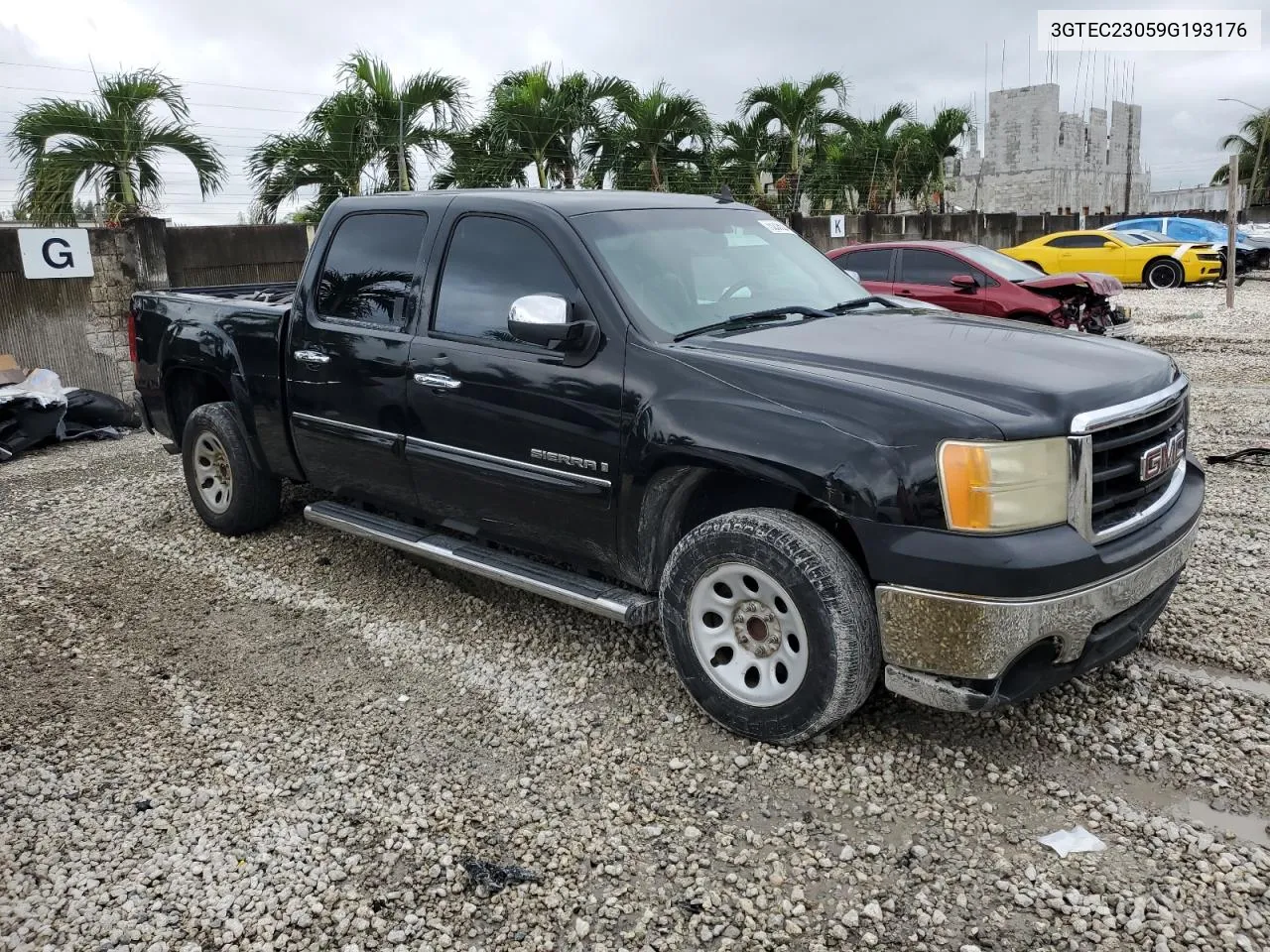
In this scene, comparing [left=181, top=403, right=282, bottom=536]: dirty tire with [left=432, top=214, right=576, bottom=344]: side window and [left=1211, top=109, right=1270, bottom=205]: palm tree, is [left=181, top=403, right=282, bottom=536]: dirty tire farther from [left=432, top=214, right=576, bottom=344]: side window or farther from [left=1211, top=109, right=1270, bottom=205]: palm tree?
[left=1211, top=109, right=1270, bottom=205]: palm tree

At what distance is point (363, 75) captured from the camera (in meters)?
13.4

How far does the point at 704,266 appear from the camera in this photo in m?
4.33

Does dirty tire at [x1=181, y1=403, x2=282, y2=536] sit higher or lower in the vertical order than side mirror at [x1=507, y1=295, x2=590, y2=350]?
lower

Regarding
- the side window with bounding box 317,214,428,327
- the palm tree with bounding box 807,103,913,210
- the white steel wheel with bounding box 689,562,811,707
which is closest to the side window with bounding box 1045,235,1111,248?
the palm tree with bounding box 807,103,913,210

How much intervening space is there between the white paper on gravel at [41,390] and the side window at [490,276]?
247 inches

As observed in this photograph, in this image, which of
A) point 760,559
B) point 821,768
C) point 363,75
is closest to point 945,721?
point 821,768

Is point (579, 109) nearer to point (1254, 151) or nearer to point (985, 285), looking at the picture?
point (985, 285)

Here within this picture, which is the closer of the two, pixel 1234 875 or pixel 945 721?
pixel 1234 875

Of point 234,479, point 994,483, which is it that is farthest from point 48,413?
point 994,483

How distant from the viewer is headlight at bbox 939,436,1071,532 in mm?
3008

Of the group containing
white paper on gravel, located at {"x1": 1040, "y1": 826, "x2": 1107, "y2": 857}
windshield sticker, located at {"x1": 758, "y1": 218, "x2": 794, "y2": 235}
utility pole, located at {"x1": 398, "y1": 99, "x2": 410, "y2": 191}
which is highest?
utility pole, located at {"x1": 398, "y1": 99, "x2": 410, "y2": 191}

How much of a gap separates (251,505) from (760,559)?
358 cm

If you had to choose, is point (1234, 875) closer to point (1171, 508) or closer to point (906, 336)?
point (1171, 508)

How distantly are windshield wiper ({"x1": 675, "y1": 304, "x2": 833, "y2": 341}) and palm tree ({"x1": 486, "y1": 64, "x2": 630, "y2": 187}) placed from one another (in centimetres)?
1238
